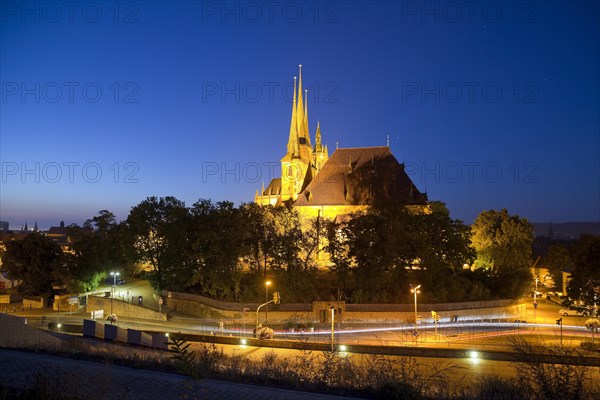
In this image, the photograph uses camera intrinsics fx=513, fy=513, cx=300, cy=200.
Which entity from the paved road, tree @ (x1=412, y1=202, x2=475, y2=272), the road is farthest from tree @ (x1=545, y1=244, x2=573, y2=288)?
the paved road

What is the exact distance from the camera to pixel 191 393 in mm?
11203

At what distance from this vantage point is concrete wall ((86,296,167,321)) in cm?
3922

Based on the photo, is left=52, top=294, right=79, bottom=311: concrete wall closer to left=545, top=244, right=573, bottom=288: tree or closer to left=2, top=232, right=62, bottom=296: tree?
left=2, top=232, right=62, bottom=296: tree

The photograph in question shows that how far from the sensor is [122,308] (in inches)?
1619

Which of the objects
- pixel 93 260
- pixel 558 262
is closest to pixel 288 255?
pixel 93 260

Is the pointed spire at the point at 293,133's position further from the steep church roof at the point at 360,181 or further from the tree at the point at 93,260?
the tree at the point at 93,260

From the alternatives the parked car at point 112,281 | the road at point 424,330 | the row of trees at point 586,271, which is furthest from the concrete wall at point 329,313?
the parked car at point 112,281

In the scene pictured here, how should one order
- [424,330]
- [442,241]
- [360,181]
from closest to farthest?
1. [424,330]
2. [442,241]
3. [360,181]

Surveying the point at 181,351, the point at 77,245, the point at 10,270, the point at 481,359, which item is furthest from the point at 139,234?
the point at 181,351

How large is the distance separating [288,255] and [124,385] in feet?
96.9

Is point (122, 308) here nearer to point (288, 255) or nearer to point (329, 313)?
point (288, 255)

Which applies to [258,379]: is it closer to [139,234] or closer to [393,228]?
[393,228]

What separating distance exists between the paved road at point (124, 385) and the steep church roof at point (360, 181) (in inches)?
2171

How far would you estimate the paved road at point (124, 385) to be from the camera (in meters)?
10.8
